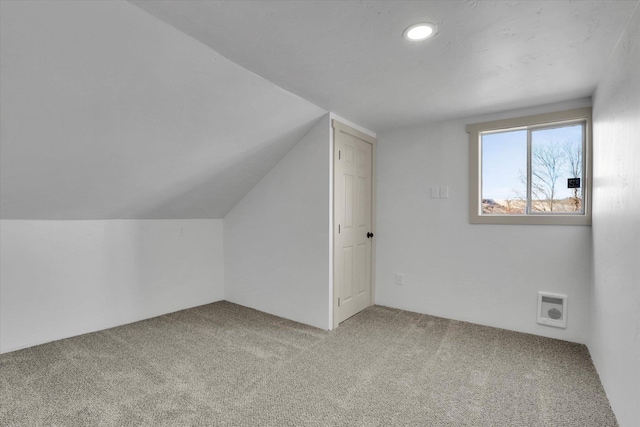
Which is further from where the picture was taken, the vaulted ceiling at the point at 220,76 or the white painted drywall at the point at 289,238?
the white painted drywall at the point at 289,238

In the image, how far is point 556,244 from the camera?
9.30ft

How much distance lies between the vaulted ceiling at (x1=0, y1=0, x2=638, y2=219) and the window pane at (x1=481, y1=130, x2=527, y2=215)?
1.17 feet

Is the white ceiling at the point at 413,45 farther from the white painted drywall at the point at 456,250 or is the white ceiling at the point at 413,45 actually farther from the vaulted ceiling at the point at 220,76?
the white painted drywall at the point at 456,250

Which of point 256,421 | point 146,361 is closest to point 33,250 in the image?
point 146,361

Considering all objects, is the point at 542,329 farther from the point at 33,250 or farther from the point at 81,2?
the point at 33,250

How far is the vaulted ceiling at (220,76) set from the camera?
61.7 inches

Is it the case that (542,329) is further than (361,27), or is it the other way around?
(542,329)

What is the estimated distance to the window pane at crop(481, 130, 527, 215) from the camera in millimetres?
3105

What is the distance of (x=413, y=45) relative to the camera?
1.90 m

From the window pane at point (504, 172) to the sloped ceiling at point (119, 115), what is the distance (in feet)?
6.03

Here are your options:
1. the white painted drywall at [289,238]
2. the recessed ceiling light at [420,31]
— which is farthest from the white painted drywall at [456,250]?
the recessed ceiling light at [420,31]

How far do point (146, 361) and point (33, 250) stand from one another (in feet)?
4.53

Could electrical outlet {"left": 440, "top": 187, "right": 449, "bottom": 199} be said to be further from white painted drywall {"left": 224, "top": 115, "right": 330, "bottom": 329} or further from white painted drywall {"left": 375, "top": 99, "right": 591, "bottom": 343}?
white painted drywall {"left": 224, "top": 115, "right": 330, "bottom": 329}

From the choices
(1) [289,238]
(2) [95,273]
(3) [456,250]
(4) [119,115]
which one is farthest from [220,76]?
(3) [456,250]
